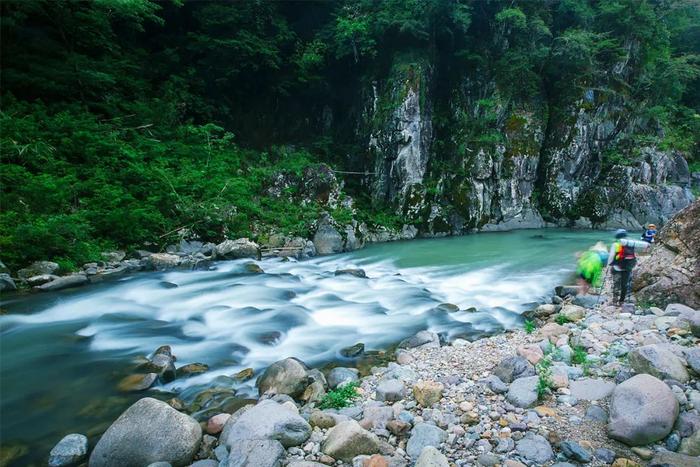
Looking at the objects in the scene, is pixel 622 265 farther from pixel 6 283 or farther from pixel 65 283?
pixel 6 283

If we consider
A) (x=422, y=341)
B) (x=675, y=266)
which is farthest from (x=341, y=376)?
(x=675, y=266)

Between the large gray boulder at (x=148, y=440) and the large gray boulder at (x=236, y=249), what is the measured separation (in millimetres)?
7837

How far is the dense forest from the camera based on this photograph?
12.5m

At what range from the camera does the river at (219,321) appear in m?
4.17

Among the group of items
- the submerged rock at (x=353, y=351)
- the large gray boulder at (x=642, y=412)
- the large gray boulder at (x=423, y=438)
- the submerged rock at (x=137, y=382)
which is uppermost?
the large gray boulder at (x=642, y=412)

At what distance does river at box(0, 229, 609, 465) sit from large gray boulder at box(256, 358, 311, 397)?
1.09 ft

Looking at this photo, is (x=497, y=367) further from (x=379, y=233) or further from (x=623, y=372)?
(x=379, y=233)

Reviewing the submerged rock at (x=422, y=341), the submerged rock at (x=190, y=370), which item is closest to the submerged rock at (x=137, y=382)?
the submerged rock at (x=190, y=370)

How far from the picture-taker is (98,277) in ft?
26.9

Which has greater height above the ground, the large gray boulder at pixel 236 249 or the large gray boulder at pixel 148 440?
the large gray boulder at pixel 236 249

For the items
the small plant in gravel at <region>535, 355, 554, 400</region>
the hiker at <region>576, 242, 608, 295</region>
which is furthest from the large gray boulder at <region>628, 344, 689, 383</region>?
the hiker at <region>576, 242, 608, 295</region>

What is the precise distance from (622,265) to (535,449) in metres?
4.67

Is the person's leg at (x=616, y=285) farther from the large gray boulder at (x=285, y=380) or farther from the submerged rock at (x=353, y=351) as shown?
the large gray boulder at (x=285, y=380)

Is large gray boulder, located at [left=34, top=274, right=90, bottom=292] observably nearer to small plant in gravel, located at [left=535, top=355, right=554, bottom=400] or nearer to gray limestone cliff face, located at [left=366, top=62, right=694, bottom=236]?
small plant in gravel, located at [left=535, top=355, right=554, bottom=400]
